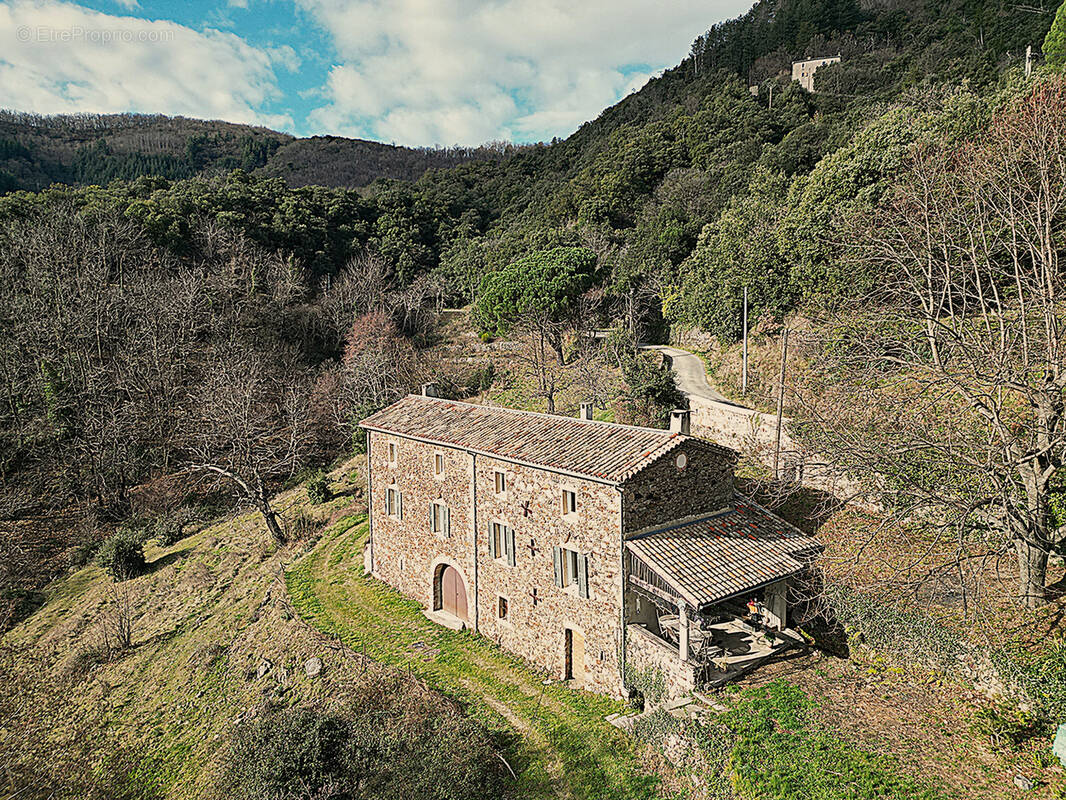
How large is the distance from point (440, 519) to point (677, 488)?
1006cm

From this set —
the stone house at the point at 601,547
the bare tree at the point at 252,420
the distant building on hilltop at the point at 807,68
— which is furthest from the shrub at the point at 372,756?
the distant building on hilltop at the point at 807,68

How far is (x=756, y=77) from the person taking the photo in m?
76.1

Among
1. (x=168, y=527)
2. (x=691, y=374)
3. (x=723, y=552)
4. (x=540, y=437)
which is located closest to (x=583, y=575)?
(x=723, y=552)

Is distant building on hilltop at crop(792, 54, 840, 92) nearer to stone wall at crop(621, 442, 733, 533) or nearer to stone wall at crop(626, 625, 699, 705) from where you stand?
stone wall at crop(621, 442, 733, 533)

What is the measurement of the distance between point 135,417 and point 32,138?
233ft

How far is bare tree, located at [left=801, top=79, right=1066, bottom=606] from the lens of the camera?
13172mm

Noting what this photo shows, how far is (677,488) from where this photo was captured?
57.4 feet

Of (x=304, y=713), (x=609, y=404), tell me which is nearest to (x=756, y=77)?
(x=609, y=404)

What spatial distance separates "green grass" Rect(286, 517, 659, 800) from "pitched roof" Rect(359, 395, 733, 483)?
704 cm

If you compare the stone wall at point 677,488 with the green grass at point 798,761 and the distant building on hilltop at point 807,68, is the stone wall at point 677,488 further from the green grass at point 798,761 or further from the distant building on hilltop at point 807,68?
the distant building on hilltop at point 807,68

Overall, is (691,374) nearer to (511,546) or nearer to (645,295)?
(645,295)

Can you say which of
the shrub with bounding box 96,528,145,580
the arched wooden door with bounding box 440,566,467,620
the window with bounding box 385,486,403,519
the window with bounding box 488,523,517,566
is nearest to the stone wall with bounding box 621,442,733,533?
the window with bounding box 488,523,517,566

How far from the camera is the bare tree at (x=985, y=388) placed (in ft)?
43.2

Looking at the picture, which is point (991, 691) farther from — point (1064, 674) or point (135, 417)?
point (135, 417)
